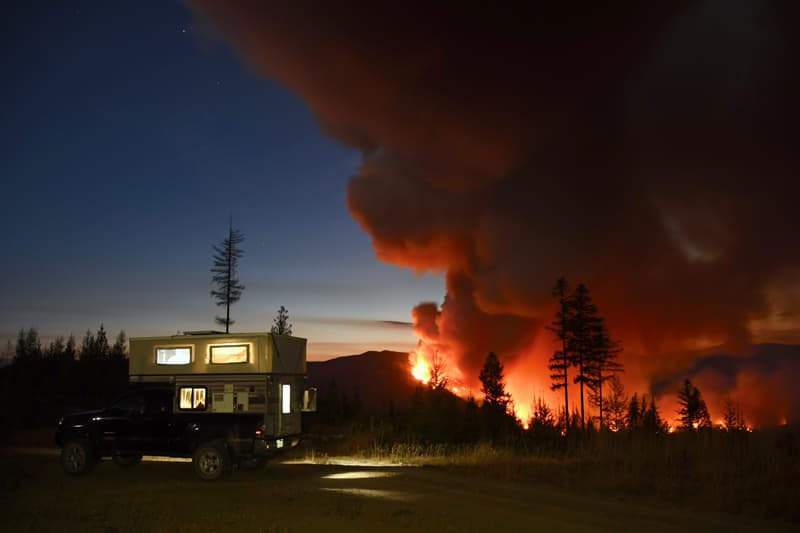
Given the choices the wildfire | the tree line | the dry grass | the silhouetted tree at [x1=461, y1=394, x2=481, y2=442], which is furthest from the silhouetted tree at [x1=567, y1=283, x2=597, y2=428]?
the dry grass

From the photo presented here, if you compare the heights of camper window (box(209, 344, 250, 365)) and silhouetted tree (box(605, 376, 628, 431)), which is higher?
camper window (box(209, 344, 250, 365))

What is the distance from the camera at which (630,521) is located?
10844mm

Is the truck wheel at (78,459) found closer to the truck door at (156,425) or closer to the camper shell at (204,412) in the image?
the camper shell at (204,412)

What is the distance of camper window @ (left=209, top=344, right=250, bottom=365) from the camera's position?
16.5 m

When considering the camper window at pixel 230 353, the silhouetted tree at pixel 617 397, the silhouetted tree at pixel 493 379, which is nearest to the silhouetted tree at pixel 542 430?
the camper window at pixel 230 353

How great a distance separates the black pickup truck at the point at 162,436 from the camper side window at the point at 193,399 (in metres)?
0.18

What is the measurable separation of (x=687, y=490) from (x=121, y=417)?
1401cm

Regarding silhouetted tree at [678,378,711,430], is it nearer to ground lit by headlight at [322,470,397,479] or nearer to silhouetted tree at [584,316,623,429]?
silhouetted tree at [584,316,623,429]

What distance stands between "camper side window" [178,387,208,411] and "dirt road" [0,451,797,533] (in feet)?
5.89

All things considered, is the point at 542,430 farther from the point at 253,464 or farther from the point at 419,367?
the point at 419,367

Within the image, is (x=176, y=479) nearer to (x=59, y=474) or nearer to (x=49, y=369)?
(x=59, y=474)

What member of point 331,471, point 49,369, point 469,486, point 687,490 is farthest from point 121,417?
point 49,369

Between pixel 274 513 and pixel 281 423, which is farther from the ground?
pixel 281 423

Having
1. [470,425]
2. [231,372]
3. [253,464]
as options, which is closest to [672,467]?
[253,464]
